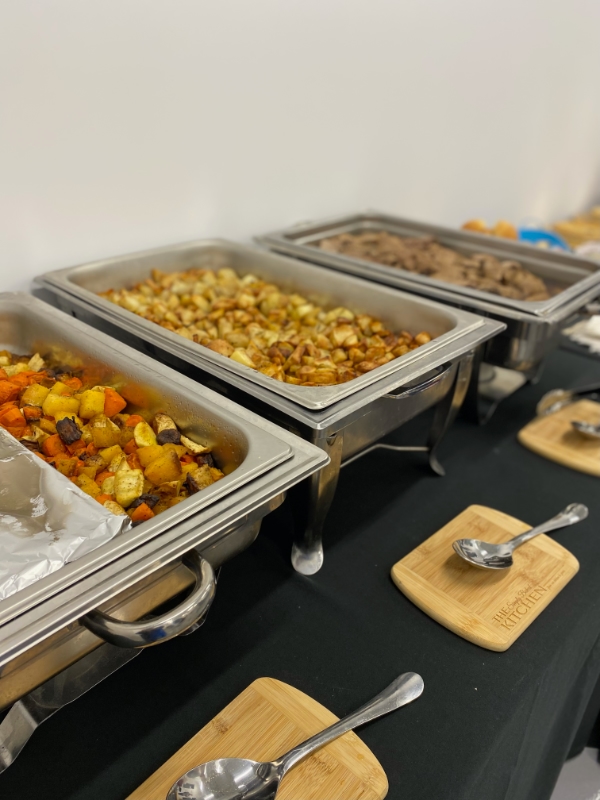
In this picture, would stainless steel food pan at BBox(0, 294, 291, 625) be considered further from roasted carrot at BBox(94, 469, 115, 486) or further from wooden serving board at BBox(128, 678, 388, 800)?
wooden serving board at BBox(128, 678, 388, 800)

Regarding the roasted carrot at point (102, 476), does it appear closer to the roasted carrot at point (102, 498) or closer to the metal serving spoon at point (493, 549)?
the roasted carrot at point (102, 498)

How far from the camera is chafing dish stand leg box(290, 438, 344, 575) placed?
861mm

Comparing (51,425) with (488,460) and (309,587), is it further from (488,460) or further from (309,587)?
(488,460)

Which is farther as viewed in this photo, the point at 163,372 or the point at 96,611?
the point at 163,372

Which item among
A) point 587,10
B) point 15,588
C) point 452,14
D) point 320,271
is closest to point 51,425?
point 15,588

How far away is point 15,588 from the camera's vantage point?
549mm

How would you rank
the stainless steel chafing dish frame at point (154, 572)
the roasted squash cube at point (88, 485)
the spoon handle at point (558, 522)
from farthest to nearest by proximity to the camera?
1. the spoon handle at point (558, 522)
2. the roasted squash cube at point (88, 485)
3. the stainless steel chafing dish frame at point (154, 572)

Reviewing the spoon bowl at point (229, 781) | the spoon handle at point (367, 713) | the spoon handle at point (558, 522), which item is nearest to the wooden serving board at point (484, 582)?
the spoon handle at point (558, 522)

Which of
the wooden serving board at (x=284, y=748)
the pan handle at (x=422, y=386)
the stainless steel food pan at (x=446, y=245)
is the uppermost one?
the stainless steel food pan at (x=446, y=245)

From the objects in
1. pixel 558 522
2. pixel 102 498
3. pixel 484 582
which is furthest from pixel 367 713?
pixel 558 522

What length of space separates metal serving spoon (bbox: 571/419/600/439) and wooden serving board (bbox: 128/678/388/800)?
87cm

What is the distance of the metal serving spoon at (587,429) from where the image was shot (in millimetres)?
1289

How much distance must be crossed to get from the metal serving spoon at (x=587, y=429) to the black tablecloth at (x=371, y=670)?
191mm

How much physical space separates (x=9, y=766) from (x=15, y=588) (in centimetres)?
27
